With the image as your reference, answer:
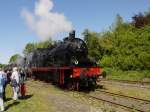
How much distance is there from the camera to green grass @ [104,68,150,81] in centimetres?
3198

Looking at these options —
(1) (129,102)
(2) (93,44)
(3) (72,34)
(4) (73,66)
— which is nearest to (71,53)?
(4) (73,66)

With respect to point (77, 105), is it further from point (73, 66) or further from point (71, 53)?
point (71, 53)

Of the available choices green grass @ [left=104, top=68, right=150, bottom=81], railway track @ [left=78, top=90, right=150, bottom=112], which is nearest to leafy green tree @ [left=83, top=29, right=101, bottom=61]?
green grass @ [left=104, top=68, right=150, bottom=81]

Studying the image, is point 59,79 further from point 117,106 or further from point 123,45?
point 123,45

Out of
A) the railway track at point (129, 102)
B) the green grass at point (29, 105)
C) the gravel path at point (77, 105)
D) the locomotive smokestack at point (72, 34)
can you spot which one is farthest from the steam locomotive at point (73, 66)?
the green grass at point (29, 105)

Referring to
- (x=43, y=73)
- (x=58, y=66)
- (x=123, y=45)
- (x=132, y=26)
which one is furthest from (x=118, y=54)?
(x=58, y=66)

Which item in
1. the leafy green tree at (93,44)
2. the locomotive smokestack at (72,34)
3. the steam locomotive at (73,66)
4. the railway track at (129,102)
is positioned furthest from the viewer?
the leafy green tree at (93,44)

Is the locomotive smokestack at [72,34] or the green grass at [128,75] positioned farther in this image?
the green grass at [128,75]

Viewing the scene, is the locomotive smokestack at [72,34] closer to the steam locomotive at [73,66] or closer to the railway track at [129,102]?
the steam locomotive at [73,66]

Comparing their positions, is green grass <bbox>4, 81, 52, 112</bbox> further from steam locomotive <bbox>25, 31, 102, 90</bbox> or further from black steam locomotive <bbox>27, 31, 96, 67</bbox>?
black steam locomotive <bbox>27, 31, 96, 67</bbox>

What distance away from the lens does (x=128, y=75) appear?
3472 centimetres

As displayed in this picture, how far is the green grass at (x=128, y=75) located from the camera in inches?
1259

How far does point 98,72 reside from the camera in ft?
75.8

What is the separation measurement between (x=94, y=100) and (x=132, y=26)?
29415 millimetres
